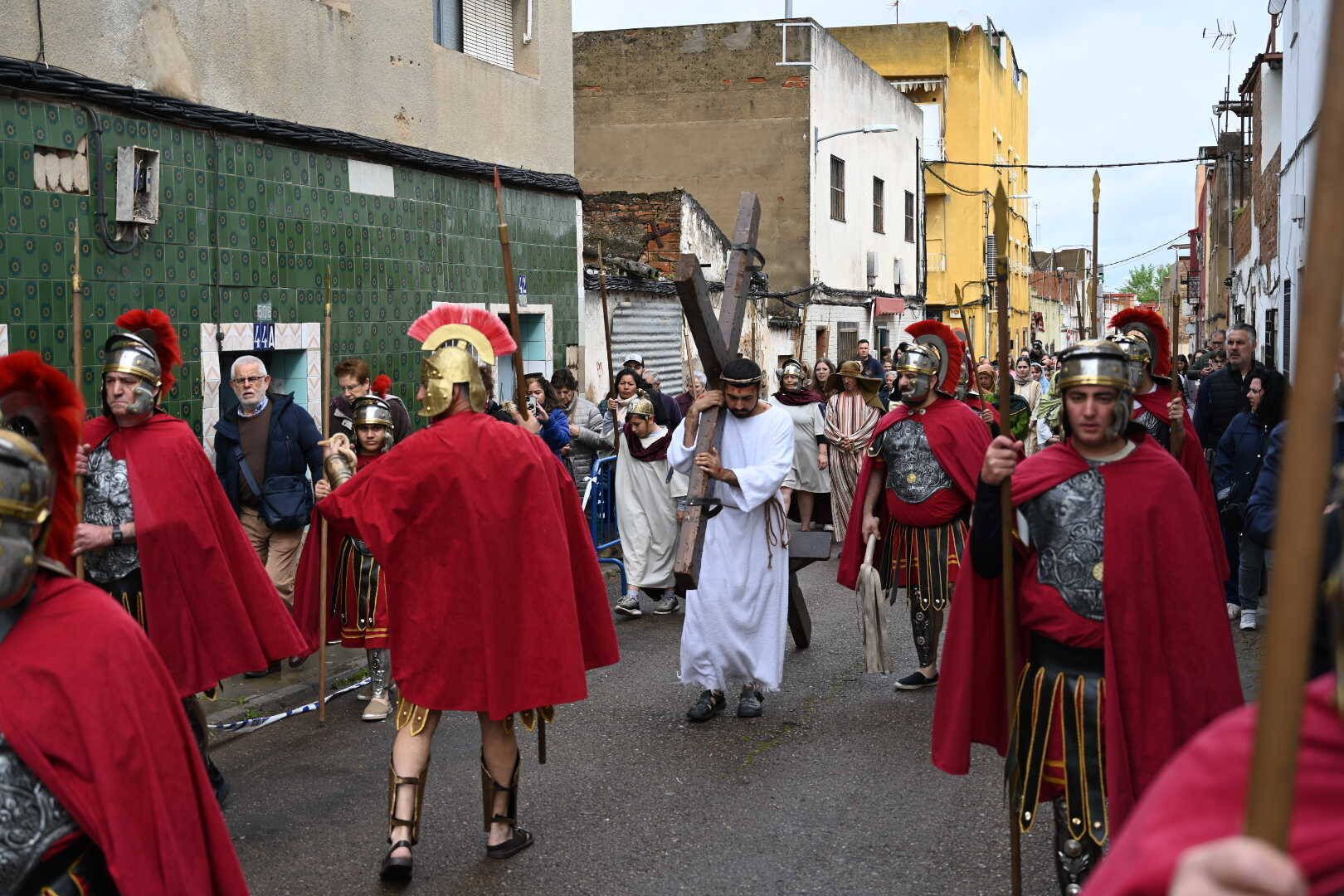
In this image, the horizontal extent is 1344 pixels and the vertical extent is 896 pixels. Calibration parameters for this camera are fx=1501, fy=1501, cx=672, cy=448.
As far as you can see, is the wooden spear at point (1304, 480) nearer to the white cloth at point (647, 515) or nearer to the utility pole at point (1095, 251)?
the utility pole at point (1095, 251)

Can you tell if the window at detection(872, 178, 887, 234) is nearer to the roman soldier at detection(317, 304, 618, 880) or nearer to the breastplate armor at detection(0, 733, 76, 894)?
the roman soldier at detection(317, 304, 618, 880)

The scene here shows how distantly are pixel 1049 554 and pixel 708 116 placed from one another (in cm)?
2470

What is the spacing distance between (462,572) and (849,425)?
841cm

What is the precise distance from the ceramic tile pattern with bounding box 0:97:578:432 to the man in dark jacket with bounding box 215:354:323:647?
35.2 inches

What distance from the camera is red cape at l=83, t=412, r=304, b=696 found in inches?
245

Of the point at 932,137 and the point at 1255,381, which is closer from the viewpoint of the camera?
the point at 1255,381

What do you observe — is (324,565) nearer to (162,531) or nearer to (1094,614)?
(162,531)

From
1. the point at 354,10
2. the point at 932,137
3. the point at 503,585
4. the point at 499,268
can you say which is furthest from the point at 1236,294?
the point at 503,585

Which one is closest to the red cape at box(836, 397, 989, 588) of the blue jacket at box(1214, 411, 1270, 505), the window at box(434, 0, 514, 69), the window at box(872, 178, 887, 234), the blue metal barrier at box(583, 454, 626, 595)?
the blue jacket at box(1214, 411, 1270, 505)

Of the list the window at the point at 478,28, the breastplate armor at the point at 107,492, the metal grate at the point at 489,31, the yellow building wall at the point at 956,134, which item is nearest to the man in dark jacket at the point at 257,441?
the breastplate armor at the point at 107,492

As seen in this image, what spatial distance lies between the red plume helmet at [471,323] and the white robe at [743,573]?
6.70 ft

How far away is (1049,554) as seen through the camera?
15.3ft

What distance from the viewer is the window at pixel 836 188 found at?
30525 mm

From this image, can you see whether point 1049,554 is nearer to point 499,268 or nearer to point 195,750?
point 195,750
